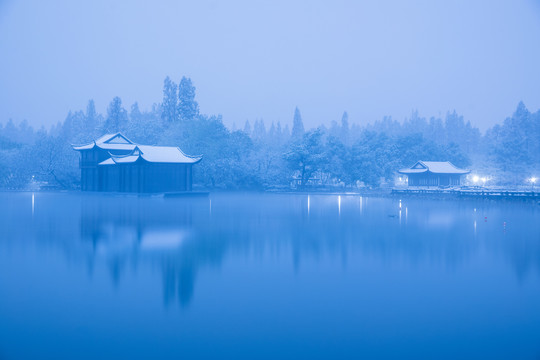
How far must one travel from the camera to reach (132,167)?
43.2 meters

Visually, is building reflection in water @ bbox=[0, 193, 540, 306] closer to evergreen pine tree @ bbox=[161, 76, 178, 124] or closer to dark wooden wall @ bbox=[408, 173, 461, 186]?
dark wooden wall @ bbox=[408, 173, 461, 186]

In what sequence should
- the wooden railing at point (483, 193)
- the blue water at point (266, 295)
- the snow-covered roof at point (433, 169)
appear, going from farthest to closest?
the snow-covered roof at point (433, 169) < the wooden railing at point (483, 193) < the blue water at point (266, 295)

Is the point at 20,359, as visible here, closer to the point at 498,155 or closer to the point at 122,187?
the point at 122,187

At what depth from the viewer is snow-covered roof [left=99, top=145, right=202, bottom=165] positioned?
42375mm

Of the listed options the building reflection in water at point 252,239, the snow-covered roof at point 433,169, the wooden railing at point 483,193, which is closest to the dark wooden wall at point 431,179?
the snow-covered roof at point 433,169

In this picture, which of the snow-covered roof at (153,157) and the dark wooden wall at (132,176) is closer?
the dark wooden wall at (132,176)

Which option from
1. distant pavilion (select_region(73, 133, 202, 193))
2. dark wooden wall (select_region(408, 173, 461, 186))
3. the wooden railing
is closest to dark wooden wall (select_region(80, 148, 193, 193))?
distant pavilion (select_region(73, 133, 202, 193))

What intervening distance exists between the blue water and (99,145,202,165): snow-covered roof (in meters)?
24.9

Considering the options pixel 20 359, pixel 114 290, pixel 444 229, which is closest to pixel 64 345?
pixel 20 359

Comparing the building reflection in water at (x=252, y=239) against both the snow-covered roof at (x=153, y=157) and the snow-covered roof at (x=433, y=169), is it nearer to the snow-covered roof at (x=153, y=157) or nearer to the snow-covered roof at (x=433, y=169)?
the snow-covered roof at (x=153, y=157)

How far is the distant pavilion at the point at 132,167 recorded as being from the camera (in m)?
42.2

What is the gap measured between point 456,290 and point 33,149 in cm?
5835

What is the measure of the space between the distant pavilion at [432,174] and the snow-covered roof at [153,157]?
87.4 ft

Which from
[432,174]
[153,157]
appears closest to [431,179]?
[432,174]
